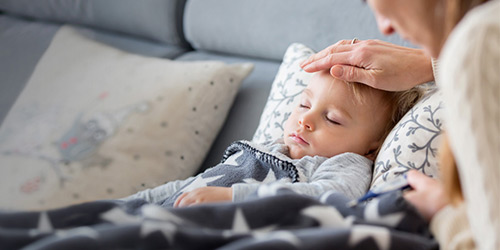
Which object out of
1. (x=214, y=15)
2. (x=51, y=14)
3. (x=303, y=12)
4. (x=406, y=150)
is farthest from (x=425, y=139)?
(x=51, y=14)

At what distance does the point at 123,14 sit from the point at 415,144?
4.67 feet

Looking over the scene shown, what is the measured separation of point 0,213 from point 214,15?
4.09ft

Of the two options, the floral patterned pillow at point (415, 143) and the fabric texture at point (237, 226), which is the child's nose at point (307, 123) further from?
the fabric texture at point (237, 226)

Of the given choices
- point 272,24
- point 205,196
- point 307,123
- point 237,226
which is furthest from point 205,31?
point 237,226

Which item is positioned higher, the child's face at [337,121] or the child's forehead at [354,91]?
the child's forehead at [354,91]

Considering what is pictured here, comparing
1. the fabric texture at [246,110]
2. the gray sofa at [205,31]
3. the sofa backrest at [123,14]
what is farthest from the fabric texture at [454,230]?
the sofa backrest at [123,14]

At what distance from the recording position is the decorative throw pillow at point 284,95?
4.71 feet

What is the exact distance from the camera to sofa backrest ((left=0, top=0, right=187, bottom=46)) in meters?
2.13

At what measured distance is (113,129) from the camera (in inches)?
67.1

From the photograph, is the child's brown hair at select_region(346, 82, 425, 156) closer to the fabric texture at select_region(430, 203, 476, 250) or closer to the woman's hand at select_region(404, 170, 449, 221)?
the woman's hand at select_region(404, 170, 449, 221)

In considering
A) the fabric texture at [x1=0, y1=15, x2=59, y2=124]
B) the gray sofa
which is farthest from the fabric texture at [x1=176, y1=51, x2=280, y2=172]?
the fabric texture at [x1=0, y1=15, x2=59, y2=124]

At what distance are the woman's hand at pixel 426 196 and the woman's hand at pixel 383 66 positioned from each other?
13.3 inches

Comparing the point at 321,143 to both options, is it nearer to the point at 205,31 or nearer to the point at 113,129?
the point at 113,129

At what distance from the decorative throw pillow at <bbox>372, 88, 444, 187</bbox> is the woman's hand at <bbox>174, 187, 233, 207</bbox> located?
29 cm
